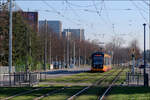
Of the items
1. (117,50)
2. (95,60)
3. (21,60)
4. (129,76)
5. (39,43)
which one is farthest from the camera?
(117,50)

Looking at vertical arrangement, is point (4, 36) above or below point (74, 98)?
above

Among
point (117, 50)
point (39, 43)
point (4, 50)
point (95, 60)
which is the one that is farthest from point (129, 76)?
point (117, 50)

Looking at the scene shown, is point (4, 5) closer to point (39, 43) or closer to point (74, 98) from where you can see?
point (74, 98)

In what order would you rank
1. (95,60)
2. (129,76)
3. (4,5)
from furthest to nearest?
(95,60) < (129,76) < (4,5)

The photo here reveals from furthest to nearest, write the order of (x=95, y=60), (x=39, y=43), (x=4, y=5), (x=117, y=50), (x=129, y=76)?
(x=117, y=50) → (x=39, y=43) → (x=95, y=60) → (x=129, y=76) → (x=4, y=5)

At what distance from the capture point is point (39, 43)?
2847 inches

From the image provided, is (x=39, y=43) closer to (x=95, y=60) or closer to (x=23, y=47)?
(x=23, y=47)

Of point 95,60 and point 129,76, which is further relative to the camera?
point 95,60

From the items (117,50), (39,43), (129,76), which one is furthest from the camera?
(117,50)

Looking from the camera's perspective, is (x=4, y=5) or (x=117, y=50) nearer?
(x=4, y=5)

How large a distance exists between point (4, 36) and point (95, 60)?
1815 cm

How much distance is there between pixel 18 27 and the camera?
6494 cm

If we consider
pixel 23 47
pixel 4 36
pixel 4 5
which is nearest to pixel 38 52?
pixel 23 47

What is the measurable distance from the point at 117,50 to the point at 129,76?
293 ft
